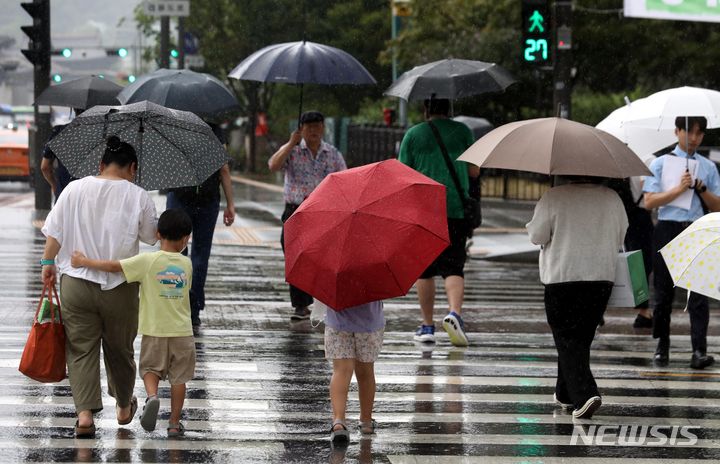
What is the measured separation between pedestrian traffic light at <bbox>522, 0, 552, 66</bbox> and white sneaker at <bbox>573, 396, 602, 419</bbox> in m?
11.7

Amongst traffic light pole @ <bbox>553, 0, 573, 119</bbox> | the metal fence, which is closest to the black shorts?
traffic light pole @ <bbox>553, 0, 573, 119</bbox>

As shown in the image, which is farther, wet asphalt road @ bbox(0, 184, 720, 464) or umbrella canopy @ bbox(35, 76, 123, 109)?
umbrella canopy @ bbox(35, 76, 123, 109)

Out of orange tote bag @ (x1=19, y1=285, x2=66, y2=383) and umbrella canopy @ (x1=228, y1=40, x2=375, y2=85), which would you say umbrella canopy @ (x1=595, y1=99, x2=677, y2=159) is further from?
orange tote bag @ (x1=19, y1=285, x2=66, y2=383)

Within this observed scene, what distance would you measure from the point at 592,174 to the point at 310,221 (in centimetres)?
178

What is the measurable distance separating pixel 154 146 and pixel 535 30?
1181 cm

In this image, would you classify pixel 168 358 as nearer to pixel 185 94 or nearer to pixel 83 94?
pixel 185 94

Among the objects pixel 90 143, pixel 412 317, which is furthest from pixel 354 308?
pixel 412 317

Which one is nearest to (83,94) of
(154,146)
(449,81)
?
(449,81)

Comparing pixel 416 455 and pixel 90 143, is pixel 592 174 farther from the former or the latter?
pixel 90 143

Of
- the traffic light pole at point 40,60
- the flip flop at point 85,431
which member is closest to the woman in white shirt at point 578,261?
the flip flop at point 85,431

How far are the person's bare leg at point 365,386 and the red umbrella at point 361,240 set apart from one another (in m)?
0.54

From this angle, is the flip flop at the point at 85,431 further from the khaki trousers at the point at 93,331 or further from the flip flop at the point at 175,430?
the flip flop at the point at 175,430

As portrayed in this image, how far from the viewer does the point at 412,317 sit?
41.5 feet

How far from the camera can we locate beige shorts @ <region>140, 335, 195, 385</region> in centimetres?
727
